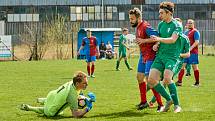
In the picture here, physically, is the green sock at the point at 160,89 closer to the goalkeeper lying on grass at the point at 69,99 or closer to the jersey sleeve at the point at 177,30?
the jersey sleeve at the point at 177,30

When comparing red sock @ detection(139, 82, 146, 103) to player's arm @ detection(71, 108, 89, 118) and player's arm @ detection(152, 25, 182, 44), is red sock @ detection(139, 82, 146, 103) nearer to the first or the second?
player's arm @ detection(152, 25, 182, 44)

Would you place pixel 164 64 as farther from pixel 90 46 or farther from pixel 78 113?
pixel 90 46

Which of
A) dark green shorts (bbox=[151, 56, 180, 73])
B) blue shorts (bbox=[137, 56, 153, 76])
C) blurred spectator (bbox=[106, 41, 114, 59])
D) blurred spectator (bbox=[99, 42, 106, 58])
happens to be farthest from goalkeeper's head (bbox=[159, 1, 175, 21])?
blurred spectator (bbox=[106, 41, 114, 59])

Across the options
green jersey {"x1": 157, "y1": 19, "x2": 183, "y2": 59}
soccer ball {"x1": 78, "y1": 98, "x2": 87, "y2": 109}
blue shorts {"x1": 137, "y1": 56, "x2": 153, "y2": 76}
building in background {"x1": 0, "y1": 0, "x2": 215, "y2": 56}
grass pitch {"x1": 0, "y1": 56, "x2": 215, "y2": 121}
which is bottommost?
grass pitch {"x1": 0, "y1": 56, "x2": 215, "y2": 121}

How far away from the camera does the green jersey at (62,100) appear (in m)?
10.6

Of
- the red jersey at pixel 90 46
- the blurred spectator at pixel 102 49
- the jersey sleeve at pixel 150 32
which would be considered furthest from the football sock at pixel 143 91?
the blurred spectator at pixel 102 49

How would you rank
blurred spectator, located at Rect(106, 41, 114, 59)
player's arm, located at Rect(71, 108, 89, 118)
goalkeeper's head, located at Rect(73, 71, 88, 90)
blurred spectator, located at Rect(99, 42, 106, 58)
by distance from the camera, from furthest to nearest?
blurred spectator, located at Rect(106, 41, 114, 59), blurred spectator, located at Rect(99, 42, 106, 58), player's arm, located at Rect(71, 108, 89, 118), goalkeeper's head, located at Rect(73, 71, 88, 90)

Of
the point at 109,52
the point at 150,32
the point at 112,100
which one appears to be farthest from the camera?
the point at 109,52

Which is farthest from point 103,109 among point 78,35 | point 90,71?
point 78,35

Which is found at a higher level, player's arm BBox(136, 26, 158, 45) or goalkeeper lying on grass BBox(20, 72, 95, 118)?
player's arm BBox(136, 26, 158, 45)

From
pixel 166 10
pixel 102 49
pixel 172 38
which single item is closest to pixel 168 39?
pixel 172 38

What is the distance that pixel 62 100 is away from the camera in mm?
10656

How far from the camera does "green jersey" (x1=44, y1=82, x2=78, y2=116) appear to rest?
1059 cm

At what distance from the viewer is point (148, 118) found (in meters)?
10.6
